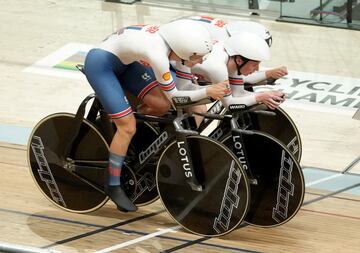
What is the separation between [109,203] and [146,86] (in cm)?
101

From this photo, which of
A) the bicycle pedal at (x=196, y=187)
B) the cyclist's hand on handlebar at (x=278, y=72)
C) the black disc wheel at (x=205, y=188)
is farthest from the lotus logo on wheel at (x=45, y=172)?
the cyclist's hand on handlebar at (x=278, y=72)

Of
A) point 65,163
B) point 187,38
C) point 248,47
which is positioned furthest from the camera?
point 65,163

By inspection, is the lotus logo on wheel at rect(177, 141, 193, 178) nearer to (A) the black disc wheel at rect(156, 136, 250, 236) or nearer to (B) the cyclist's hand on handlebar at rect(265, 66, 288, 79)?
(A) the black disc wheel at rect(156, 136, 250, 236)

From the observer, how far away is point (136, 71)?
6434 millimetres

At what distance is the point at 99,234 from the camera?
6477mm

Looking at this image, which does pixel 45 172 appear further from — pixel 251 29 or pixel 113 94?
pixel 251 29

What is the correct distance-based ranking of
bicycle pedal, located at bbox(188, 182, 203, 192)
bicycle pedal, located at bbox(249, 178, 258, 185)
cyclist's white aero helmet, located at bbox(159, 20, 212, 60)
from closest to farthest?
cyclist's white aero helmet, located at bbox(159, 20, 212, 60) < bicycle pedal, located at bbox(188, 182, 203, 192) < bicycle pedal, located at bbox(249, 178, 258, 185)

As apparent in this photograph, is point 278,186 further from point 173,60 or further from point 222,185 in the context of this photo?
point 173,60

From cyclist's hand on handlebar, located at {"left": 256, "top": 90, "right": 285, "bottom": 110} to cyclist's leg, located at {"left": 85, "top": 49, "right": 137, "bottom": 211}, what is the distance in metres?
0.83

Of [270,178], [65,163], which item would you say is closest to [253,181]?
[270,178]

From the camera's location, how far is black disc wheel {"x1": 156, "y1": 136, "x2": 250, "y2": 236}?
243 inches

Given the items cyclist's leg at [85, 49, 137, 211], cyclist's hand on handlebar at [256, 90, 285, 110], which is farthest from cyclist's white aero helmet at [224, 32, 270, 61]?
cyclist's leg at [85, 49, 137, 211]

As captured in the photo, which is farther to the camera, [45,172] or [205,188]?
[45,172]

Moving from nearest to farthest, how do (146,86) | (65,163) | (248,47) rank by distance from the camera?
(248,47)
(146,86)
(65,163)
